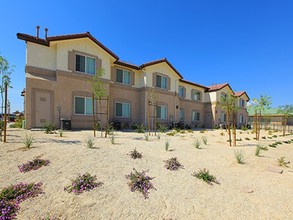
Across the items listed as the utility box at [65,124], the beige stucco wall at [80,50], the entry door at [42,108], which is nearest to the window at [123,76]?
the beige stucco wall at [80,50]

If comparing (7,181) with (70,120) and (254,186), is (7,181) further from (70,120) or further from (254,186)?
(70,120)

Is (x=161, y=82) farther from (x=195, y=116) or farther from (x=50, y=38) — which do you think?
(x=50, y=38)

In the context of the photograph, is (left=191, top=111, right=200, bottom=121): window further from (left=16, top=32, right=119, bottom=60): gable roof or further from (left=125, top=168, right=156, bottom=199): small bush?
(left=125, top=168, right=156, bottom=199): small bush

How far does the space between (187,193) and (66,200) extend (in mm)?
2982

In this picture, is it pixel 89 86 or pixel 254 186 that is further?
pixel 89 86

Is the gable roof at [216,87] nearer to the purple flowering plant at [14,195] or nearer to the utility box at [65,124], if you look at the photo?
the utility box at [65,124]

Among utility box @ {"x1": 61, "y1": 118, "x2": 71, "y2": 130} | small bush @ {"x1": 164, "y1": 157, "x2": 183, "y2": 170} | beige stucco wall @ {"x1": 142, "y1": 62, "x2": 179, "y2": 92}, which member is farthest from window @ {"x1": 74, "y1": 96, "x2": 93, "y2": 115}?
small bush @ {"x1": 164, "y1": 157, "x2": 183, "y2": 170}

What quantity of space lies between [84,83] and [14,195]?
1147 cm

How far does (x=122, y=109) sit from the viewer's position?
16781 millimetres

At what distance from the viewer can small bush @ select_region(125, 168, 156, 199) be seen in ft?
12.8

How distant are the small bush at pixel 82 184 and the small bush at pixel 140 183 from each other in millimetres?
835

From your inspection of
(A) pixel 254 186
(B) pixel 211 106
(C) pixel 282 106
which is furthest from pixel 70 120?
(C) pixel 282 106

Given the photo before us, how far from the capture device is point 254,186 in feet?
15.1

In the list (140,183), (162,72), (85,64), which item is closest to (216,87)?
(162,72)
